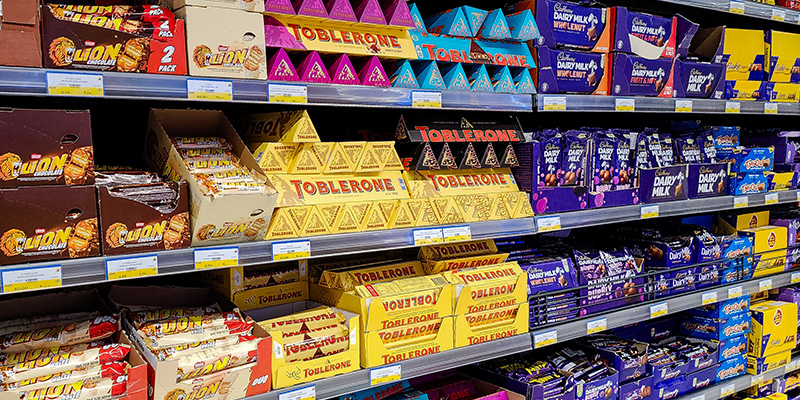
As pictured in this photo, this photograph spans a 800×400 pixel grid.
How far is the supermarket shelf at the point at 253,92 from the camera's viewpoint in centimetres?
138

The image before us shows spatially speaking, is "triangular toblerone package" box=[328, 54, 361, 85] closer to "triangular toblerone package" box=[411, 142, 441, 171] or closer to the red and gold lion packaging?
"triangular toblerone package" box=[411, 142, 441, 171]

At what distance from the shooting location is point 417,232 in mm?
2016

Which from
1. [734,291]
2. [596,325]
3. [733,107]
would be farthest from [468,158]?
[734,291]

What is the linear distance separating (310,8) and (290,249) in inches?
26.7

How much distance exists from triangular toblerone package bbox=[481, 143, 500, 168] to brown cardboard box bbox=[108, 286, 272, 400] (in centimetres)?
97

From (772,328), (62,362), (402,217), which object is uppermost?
(402,217)

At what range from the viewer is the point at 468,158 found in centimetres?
218

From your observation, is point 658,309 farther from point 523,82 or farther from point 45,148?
point 45,148

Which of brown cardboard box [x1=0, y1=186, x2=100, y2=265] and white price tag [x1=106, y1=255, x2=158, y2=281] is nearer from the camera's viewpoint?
brown cardboard box [x1=0, y1=186, x2=100, y2=265]

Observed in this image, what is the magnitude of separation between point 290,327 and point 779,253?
8.64 feet

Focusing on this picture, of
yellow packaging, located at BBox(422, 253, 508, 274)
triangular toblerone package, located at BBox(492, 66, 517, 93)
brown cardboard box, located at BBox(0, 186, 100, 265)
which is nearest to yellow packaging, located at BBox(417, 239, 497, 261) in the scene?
yellow packaging, located at BBox(422, 253, 508, 274)

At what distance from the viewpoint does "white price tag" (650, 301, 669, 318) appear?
2588 mm

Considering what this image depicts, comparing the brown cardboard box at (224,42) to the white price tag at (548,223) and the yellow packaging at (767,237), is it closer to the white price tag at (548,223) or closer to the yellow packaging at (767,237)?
the white price tag at (548,223)

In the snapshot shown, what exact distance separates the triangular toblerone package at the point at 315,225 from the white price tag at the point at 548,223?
839mm
